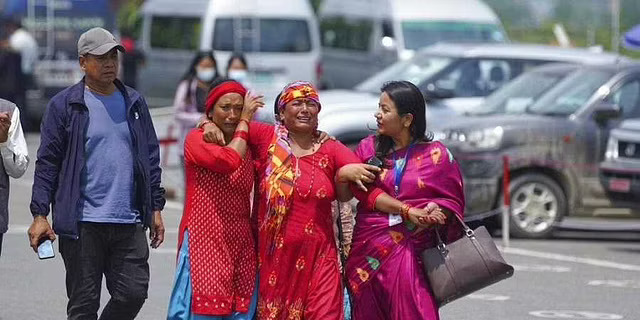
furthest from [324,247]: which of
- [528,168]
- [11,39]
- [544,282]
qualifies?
[11,39]

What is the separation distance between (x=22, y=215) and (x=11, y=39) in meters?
10.9

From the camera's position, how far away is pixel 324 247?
296 inches

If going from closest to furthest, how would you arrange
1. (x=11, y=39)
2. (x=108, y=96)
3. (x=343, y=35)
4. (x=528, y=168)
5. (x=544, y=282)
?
(x=108, y=96) < (x=544, y=282) < (x=528, y=168) < (x=11, y=39) < (x=343, y=35)

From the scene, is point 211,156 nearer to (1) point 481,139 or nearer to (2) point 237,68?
(1) point 481,139

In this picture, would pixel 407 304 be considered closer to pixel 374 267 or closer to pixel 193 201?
pixel 374 267

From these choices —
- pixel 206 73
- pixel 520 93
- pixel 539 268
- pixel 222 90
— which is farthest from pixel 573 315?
pixel 206 73

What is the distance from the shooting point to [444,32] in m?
26.6

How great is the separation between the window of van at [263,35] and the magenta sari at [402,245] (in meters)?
22.6

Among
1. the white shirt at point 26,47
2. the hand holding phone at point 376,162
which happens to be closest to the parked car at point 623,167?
the hand holding phone at point 376,162

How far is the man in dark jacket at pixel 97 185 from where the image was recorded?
7.84 metres

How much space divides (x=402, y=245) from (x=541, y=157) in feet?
28.1

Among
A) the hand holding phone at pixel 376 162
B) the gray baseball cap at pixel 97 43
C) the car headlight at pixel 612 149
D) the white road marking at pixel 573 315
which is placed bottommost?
the white road marking at pixel 573 315

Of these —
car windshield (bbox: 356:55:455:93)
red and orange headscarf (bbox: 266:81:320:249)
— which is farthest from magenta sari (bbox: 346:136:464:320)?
car windshield (bbox: 356:55:455:93)

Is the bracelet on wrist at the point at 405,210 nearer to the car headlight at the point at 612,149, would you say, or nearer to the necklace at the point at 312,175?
the necklace at the point at 312,175
